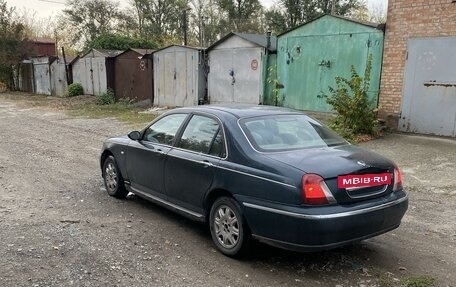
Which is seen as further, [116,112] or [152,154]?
[116,112]

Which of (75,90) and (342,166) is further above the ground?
(342,166)

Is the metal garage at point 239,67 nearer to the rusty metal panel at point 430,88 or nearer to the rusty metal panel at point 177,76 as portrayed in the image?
the rusty metal panel at point 177,76

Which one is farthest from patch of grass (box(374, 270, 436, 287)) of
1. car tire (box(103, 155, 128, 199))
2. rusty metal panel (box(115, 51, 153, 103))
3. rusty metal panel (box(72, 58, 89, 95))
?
rusty metal panel (box(72, 58, 89, 95))

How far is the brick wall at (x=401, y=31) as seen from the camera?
9.65 metres

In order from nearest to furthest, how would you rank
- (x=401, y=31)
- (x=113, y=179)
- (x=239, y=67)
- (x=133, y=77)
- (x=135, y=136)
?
1. (x=135, y=136)
2. (x=113, y=179)
3. (x=401, y=31)
4. (x=239, y=67)
5. (x=133, y=77)

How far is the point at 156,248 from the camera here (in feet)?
14.3

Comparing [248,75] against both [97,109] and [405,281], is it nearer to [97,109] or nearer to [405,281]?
[97,109]

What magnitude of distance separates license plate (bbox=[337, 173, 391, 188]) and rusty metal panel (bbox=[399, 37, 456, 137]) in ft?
22.3

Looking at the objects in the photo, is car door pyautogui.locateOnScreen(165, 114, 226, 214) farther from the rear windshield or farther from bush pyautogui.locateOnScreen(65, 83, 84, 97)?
bush pyautogui.locateOnScreen(65, 83, 84, 97)

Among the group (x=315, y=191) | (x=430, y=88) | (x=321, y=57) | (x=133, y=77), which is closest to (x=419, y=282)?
(x=315, y=191)

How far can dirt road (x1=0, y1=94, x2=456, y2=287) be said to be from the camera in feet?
12.2

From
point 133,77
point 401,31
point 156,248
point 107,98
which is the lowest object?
point 156,248

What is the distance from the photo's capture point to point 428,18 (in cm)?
988

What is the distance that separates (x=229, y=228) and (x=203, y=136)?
3.52ft
